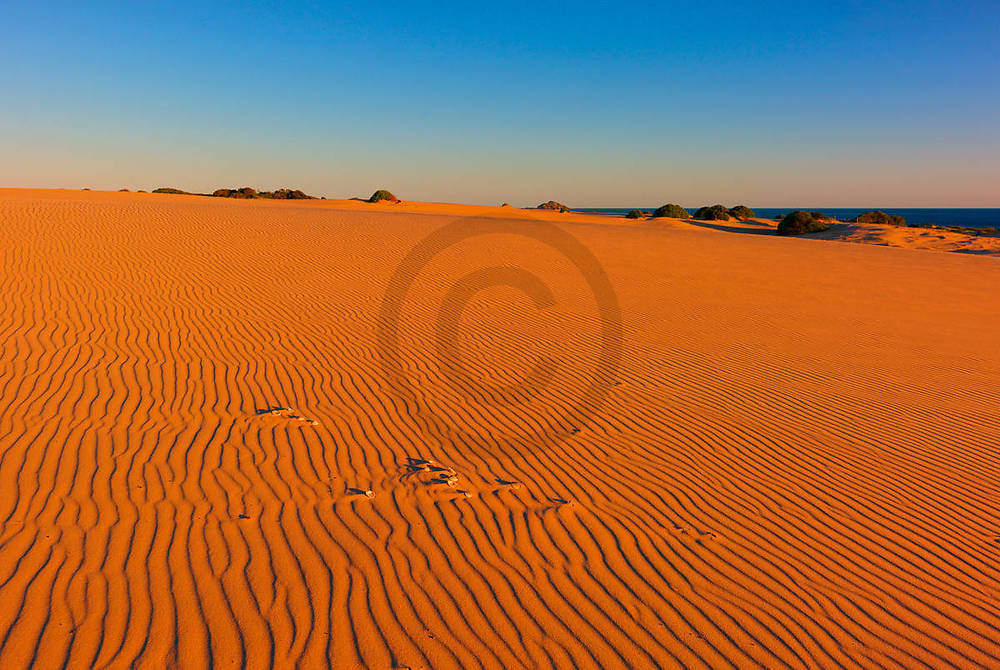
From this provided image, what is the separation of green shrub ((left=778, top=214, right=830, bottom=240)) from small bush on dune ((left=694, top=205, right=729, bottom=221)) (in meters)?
9.31

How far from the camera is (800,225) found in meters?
37.1

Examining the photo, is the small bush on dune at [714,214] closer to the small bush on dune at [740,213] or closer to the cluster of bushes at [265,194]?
the small bush on dune at [740,213]

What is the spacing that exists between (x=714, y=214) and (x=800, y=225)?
1143cm

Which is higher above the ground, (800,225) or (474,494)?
(800,225)

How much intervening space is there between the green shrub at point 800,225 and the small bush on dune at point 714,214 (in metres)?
9.31

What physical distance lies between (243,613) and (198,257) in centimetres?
1441

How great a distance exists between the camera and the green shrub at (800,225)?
1437 inches

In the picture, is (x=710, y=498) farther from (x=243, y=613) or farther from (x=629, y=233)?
(x=629, y=233)

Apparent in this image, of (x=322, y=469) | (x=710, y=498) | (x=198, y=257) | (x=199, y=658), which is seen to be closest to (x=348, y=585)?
(x=199, y=658)

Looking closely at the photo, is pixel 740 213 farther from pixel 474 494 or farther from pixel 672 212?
pixel 474 494

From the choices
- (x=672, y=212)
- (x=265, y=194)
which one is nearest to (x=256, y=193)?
(x=265, y=194)

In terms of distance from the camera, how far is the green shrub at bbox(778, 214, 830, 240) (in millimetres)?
36497

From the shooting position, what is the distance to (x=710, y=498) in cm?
495

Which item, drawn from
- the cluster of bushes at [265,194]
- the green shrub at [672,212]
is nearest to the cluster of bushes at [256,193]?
the cluster of bushes at [265,194]
